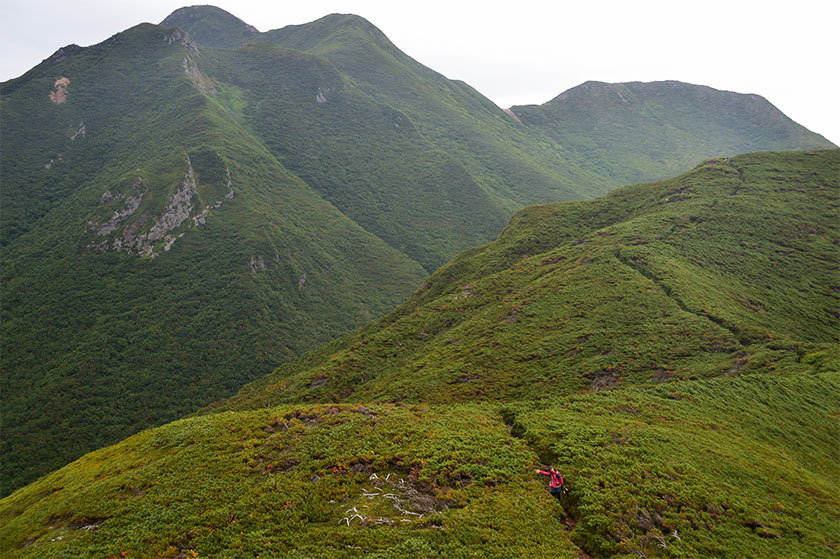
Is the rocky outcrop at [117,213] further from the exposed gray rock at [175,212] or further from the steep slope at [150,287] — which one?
the exposed gray rock at [175,212]

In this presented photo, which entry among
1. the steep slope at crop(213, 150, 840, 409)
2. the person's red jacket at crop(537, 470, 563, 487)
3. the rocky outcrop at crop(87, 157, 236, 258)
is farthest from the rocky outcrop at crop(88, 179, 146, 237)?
the person's red jacket at crop(537, 470, 563, 487)

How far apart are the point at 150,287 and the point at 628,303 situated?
502 ft

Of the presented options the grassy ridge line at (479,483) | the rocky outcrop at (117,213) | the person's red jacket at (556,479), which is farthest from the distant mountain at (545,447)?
the rocky outcrop at (117,213)

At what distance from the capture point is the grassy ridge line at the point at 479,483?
795 inches

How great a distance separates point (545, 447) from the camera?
27.7 m

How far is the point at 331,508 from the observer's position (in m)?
22.7

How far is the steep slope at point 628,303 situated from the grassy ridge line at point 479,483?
324 inches

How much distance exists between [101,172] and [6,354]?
110974 millimetres

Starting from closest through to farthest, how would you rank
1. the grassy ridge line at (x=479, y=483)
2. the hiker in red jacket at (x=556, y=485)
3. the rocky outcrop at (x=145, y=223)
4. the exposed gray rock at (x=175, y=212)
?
the grassy ridge line at (x=479, y=483) < the hiker in red jacket at (x=556, y=485) < the rocky outcrop at (x=145, y=223) < the exposed gray rock at (x=175, y=212)

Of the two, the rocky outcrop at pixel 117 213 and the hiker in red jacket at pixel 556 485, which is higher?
the rocky outcrop at pixel 117 213

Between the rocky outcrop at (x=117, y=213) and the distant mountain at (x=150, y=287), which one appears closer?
the distant mountain at (x=150, y=287)

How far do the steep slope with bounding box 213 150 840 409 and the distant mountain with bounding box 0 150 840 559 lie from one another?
43 cm

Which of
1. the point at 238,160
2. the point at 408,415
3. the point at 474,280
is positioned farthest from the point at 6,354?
the point at 408,415

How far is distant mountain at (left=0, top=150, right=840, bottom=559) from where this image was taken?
20734mm
